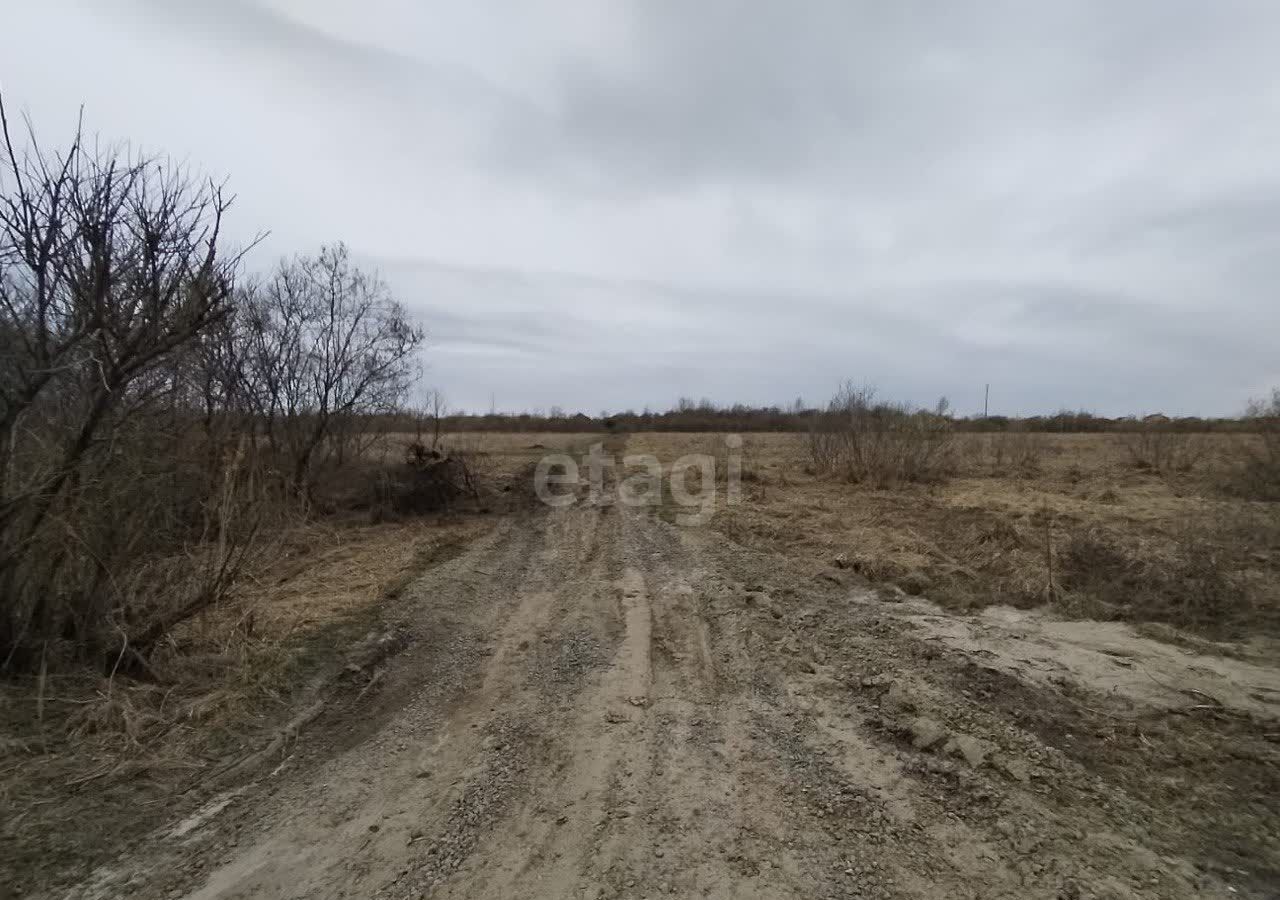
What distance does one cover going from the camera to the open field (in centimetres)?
282

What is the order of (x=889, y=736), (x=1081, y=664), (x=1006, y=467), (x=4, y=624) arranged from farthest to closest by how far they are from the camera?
(x=1006, y=467)
(x=1081, y=664)
(x=4, y=624)
(x=889, y=736)

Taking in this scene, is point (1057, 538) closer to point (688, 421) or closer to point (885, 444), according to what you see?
point (885, 444)

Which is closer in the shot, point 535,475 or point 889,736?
point 889,736

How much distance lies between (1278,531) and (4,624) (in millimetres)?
12556

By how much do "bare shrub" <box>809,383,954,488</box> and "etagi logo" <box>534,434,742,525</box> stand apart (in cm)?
262

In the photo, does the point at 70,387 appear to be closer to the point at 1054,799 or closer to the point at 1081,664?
the point at 1054,799

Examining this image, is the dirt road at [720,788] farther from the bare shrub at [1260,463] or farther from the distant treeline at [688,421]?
the distant treeline at [688,421]

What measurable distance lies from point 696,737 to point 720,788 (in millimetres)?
591

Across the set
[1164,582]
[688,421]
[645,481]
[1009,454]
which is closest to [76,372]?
[1164,582]

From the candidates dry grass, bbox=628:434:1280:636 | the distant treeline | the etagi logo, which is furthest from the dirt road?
the distant treeline

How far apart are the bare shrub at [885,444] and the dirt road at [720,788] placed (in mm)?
10238

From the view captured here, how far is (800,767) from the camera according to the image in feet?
11.8

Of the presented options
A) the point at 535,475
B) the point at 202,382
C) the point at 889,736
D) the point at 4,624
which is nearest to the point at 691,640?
the point at 889,736

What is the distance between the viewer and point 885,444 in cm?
1522
